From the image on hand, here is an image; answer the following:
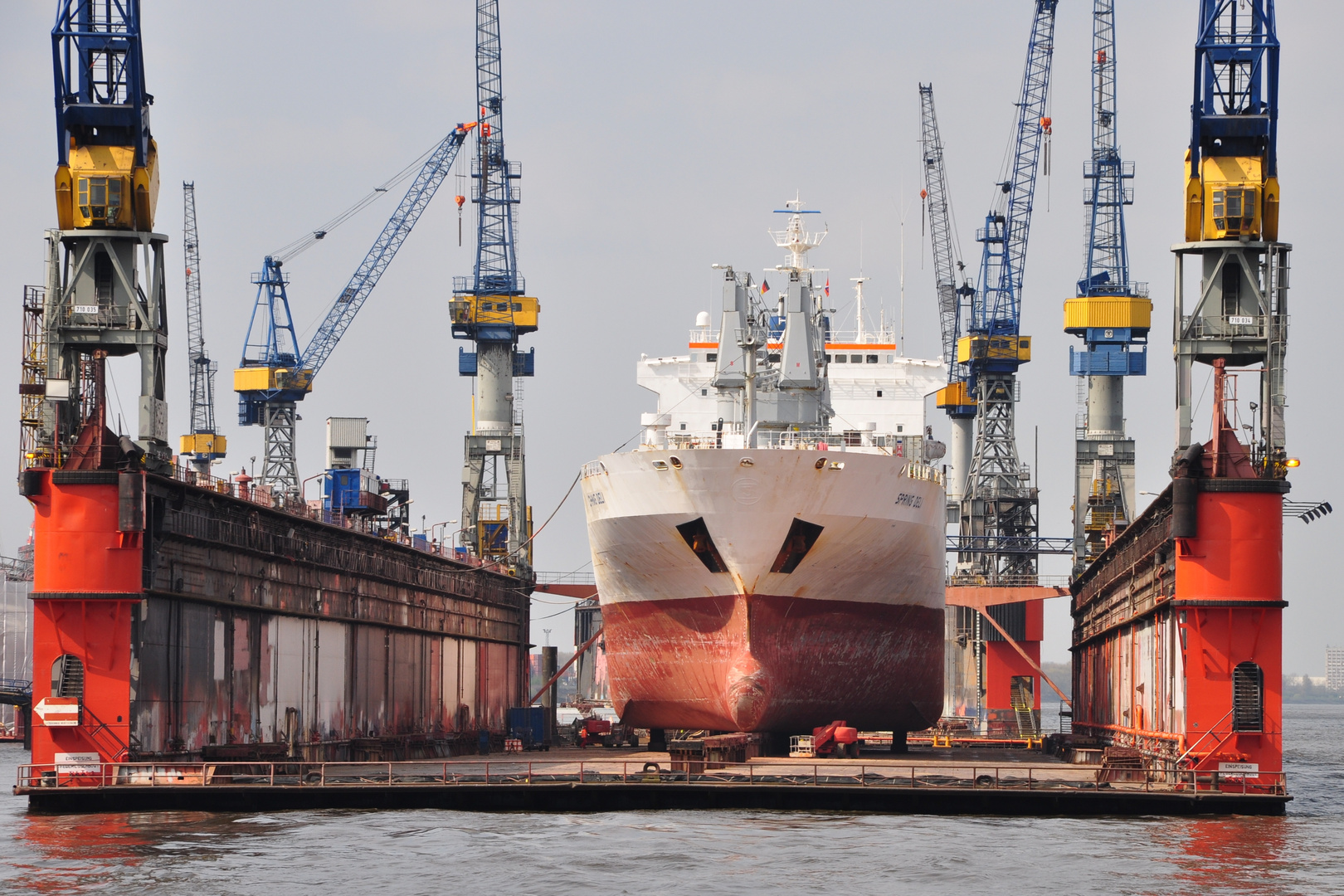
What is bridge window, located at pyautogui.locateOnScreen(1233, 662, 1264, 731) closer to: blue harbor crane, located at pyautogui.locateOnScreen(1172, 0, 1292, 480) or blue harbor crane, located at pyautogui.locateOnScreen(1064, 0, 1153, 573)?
blue harbor crane, located at pyautogui.locateOnScreen(1172, 0, 1292, 480)

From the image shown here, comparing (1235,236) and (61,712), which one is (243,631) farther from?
(1235,236)

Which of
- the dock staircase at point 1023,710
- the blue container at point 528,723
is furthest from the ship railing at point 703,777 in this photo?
the dock staircase at point 1023,710

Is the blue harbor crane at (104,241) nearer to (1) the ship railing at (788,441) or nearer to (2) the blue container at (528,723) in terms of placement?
(1) the ship railing at (788,441)

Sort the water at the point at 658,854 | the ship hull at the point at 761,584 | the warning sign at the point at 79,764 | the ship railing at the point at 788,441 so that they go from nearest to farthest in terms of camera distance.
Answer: the water at the point at 658,854 < the warning sign at the point at 79,764 < the ship hull at the point at 761,584 < the ship railing at the point at 788,441

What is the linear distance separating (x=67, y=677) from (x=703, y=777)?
13778 mm

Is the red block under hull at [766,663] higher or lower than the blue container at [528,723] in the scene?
higher

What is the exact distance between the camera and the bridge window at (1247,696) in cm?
3666

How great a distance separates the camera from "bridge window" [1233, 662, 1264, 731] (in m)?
36.7

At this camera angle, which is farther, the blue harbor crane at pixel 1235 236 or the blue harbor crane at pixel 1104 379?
the blue harbor crane at pixel 1104 379

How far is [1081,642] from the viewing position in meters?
69.4

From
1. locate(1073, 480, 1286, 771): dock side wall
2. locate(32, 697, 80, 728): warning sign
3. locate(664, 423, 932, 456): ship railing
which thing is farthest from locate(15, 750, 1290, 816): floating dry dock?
locate(664, 423, 932, 456): ship railing

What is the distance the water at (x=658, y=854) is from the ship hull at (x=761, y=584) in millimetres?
10801

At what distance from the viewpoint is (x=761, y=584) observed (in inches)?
1891

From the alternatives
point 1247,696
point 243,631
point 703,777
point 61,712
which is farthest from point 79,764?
point 1247,696
